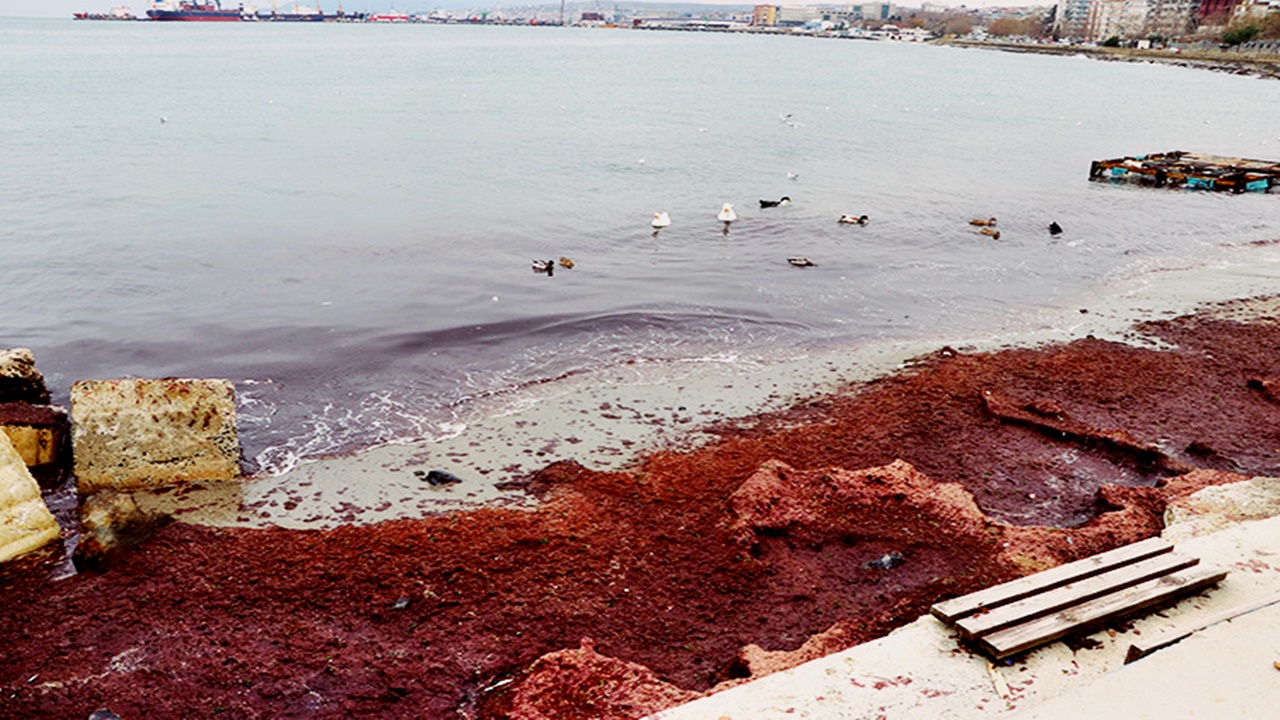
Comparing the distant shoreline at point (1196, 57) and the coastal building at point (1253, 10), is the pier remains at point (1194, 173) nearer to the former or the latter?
the distant shoreline at point (1196, 57)

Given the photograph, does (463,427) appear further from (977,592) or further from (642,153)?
(642,153)

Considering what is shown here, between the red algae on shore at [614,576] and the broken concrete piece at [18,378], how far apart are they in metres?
4.05

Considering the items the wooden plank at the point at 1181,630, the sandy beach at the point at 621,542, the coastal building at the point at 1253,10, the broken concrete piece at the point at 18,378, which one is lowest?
the sandy beach at the point at 621,542

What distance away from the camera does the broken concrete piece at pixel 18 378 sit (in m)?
11.0

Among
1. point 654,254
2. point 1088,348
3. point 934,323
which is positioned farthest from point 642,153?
point 1088,348

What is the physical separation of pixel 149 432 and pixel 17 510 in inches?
68.3

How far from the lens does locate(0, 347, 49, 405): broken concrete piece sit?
36.2 feet

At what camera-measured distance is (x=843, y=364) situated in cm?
1495

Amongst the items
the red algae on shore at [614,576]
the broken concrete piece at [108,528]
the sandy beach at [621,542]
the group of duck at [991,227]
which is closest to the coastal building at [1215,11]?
the group of duck at [991,227]

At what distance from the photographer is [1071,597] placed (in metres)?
6.64

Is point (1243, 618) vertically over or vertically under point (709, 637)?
over

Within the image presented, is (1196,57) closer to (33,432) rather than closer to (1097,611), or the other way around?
(1097,611)

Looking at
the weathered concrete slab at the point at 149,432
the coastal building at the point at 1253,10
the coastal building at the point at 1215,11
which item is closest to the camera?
the weathered concrete slab at the point at 149,432

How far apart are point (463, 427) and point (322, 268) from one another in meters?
10.9
